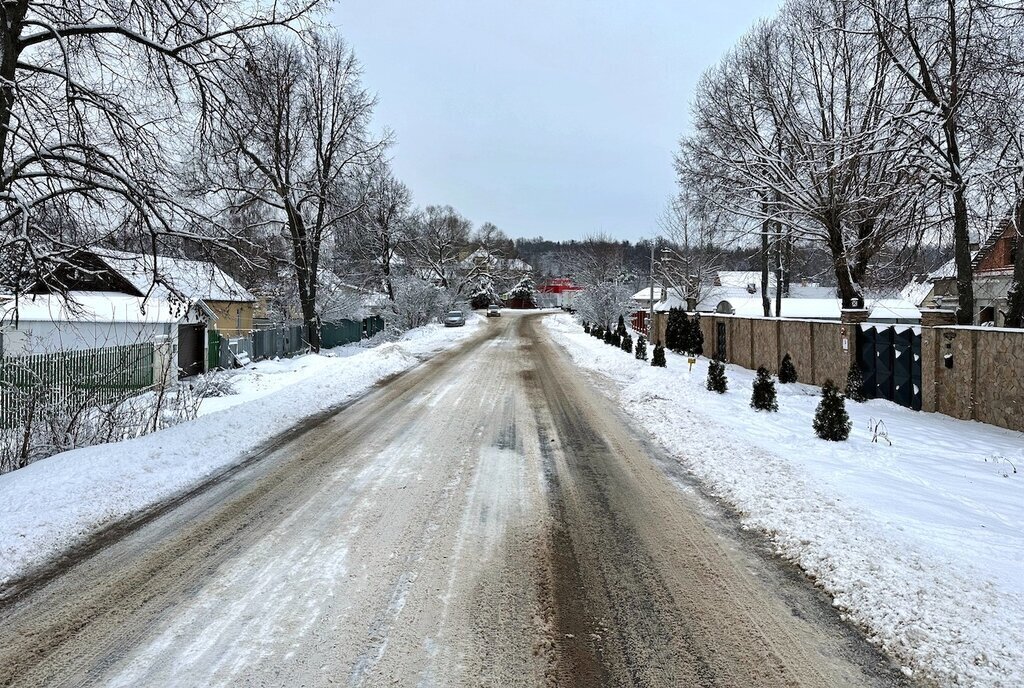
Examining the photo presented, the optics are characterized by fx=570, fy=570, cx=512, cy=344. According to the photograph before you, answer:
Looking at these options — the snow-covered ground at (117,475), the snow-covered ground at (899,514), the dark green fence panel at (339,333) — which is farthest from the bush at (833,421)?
the dark green fence panel at (339,333)

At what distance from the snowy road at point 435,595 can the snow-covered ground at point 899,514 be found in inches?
14.2

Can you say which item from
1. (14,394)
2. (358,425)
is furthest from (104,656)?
(14,394)

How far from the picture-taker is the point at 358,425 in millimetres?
9766

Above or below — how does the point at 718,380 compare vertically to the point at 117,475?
above

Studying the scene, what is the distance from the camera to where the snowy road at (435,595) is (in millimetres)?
3068

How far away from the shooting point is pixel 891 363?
1208 centimetres

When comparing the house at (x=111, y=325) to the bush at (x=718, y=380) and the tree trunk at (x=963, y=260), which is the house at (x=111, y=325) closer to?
the bush at (x=718, y=380)

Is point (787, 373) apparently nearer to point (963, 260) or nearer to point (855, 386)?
point (855, 386)

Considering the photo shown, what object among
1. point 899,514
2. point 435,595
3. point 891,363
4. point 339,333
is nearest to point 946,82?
point 891,363

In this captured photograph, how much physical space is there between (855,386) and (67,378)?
53.6 feet

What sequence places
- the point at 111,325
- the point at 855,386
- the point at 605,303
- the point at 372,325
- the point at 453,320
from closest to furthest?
the point at 855,386
the point at 111,325
the point at 372,325
the point at 605,303
the point at 453,320

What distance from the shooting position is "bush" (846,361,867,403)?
12359mm

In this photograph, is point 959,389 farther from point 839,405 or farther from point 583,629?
point 583,629

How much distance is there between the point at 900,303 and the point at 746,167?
3711 cm
